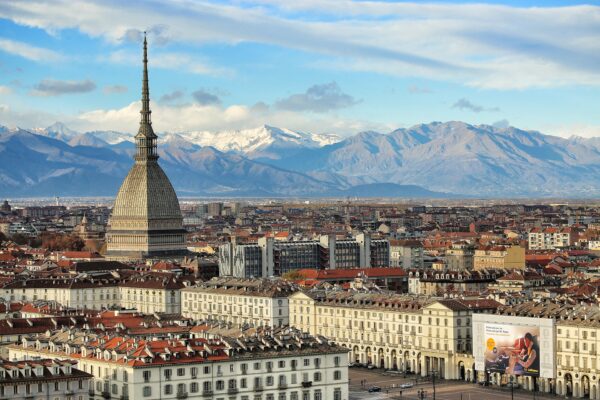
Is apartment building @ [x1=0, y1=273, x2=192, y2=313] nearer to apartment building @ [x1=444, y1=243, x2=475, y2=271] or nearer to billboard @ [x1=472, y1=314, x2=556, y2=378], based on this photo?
billboard @ [x1=472, y1=314, x2=556, y2=378]

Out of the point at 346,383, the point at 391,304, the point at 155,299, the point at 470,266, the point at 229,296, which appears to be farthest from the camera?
the point at 470,266

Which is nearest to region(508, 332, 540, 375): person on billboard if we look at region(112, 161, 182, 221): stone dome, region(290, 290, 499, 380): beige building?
region(290, 290, 499, 380): beige building

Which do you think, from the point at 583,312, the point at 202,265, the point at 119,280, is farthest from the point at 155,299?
the point at 583,312

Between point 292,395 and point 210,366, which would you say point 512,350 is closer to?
point 292,395

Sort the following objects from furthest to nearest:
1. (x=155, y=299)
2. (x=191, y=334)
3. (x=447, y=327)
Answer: (x=155, y=299)
(x=447, y=327)
(x=191, y=334)

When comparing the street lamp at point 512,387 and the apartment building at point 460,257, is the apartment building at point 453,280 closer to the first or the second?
the street lamp at point 512,387

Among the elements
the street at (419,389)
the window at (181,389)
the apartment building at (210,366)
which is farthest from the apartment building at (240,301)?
the window at (181,389)

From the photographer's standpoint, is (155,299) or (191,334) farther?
(155,299)

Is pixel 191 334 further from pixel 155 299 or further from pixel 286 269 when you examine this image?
pixel 286 269
